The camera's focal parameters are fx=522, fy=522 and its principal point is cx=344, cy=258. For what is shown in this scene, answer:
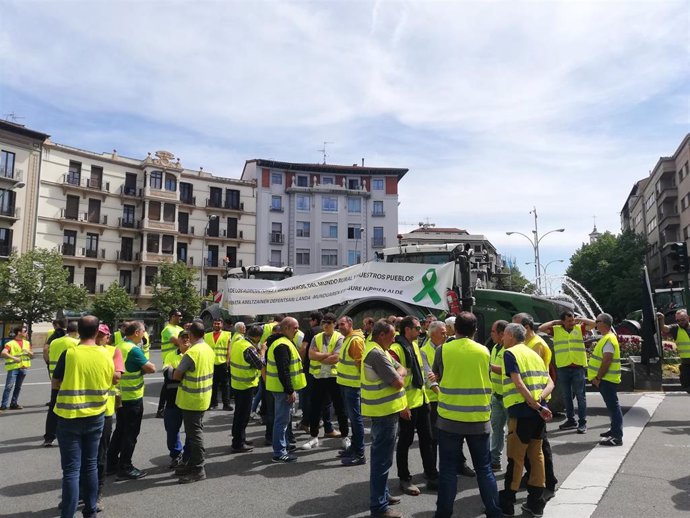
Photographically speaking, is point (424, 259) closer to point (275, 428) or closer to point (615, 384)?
point (615, 384)

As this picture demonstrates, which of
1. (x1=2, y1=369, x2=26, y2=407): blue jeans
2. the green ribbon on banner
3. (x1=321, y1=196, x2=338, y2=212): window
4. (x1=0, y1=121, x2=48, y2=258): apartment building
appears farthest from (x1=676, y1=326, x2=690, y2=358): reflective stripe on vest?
(x1=321, y1=196, x2=338, y2=212): window

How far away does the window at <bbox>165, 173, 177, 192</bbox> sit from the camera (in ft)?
156

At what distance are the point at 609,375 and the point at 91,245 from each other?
148 feet

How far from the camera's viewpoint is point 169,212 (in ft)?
156

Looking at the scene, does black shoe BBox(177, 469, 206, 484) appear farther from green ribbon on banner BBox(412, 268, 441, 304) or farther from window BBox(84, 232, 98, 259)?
window BBox(84, 232, 98, 259)

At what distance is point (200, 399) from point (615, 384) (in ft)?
18.3

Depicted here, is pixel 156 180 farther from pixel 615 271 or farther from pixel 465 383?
pixel 465 383

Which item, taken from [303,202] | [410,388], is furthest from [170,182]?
[410,388]

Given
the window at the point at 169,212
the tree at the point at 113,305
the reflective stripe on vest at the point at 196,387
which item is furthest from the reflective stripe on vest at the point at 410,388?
the window at the point at 169,212

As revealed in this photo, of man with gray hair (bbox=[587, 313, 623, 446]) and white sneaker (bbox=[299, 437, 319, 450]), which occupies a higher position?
man with gray hair (bbox=[587, 313, 623, 446])

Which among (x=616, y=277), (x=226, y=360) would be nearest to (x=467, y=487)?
(x=226, y=360)

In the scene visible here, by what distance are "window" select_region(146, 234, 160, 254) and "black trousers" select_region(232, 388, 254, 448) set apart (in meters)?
42.3

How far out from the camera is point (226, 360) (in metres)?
10.5

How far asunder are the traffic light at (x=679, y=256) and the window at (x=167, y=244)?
136 ft
